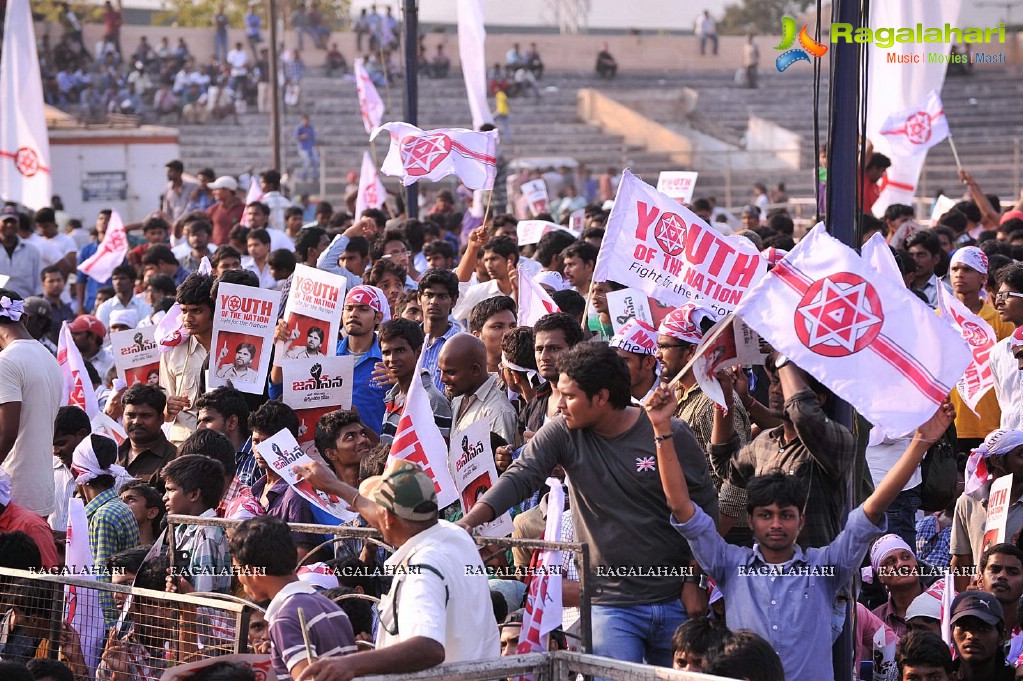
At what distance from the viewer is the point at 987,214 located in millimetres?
14656

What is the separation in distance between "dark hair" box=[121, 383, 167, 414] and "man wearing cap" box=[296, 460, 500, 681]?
10.9 ft

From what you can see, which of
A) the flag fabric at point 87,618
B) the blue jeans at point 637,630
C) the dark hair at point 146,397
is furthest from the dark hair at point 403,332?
the blue jeans at point 637,630

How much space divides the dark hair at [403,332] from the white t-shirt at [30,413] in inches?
64.6

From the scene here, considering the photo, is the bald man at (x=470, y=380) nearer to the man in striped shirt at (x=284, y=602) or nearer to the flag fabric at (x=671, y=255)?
the flag fabric at (x=671, y=255)

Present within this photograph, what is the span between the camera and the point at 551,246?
11.2 meters

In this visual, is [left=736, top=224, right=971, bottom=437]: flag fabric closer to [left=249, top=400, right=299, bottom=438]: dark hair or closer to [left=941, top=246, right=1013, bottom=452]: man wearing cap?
[left=249, top=400, right=299, bottom=438]: dark hair

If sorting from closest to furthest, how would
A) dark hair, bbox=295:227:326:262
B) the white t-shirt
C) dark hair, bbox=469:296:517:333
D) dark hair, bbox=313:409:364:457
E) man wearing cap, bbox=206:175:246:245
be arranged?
dark hair, bbox=313:409:364:457 < the white t-shirt < dark hair, bbox=469:296:517:333 < dark hair, bbox=295:227:326:262 < man wearing cap, bbox=206:175:246:245

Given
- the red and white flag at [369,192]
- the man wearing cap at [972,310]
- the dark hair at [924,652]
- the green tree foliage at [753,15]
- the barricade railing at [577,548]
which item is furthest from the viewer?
the green tree foliage at [753,15]

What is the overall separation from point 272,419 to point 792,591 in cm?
277

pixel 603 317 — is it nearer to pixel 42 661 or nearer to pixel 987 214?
pixel 42 661

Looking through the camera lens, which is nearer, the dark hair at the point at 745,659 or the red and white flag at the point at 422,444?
the dark hair at the point at 745,659

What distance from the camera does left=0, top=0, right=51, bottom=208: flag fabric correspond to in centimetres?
1658

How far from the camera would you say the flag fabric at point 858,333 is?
492 cm

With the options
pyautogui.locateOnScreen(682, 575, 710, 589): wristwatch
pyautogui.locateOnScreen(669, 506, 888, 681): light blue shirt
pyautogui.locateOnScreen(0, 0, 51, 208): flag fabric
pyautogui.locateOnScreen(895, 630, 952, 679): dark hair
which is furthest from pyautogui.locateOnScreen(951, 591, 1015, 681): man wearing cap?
pyautogui.locateOnScreen(0, 0, 51, 208): flag fabric
